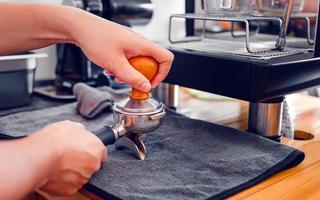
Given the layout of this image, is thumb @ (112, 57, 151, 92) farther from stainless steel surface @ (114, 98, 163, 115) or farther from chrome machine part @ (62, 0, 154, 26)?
chrome machine part @ (62, 0, 154, 26)

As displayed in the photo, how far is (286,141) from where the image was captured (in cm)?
75

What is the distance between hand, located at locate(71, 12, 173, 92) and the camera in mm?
579

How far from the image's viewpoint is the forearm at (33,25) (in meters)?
0.64

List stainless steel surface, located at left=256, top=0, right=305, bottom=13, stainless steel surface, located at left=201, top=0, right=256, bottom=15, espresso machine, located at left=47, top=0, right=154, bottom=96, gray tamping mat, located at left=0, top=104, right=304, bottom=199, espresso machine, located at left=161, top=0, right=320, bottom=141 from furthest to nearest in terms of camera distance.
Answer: espresso machine, located at left=47, top=0, right=154, bottom=96, stainless steel surface, located at left=256, top=0, right=305, bottom=13, stainless steel surface, located at left=201, top=0, right=256, bottom=15, espresso machine, located at left=161, top=0, right=320, bottom=141, gray tamping mat, located at left=0, top=104, right=304, bottom=199

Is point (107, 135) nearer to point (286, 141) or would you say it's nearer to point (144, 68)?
point (144, 68)

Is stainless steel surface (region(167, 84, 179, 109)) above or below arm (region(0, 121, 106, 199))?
below

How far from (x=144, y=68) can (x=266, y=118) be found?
253mm

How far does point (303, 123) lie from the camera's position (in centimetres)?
87

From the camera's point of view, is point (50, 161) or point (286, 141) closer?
point (50, 161)

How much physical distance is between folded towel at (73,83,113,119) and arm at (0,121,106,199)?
29 cm

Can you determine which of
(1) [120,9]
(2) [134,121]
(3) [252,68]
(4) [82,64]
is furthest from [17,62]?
(3) [252,68]

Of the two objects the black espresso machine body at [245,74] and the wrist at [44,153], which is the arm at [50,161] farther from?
the black espresso machine body at [245,74]

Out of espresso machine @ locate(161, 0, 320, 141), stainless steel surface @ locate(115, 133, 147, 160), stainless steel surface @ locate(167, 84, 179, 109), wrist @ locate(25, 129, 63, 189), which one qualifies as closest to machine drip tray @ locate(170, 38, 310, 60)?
espresso machine @ locate(161, 0, 320, 141)

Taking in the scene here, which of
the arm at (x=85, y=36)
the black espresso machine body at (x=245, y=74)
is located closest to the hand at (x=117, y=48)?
the arm at (x=85, y=36)
